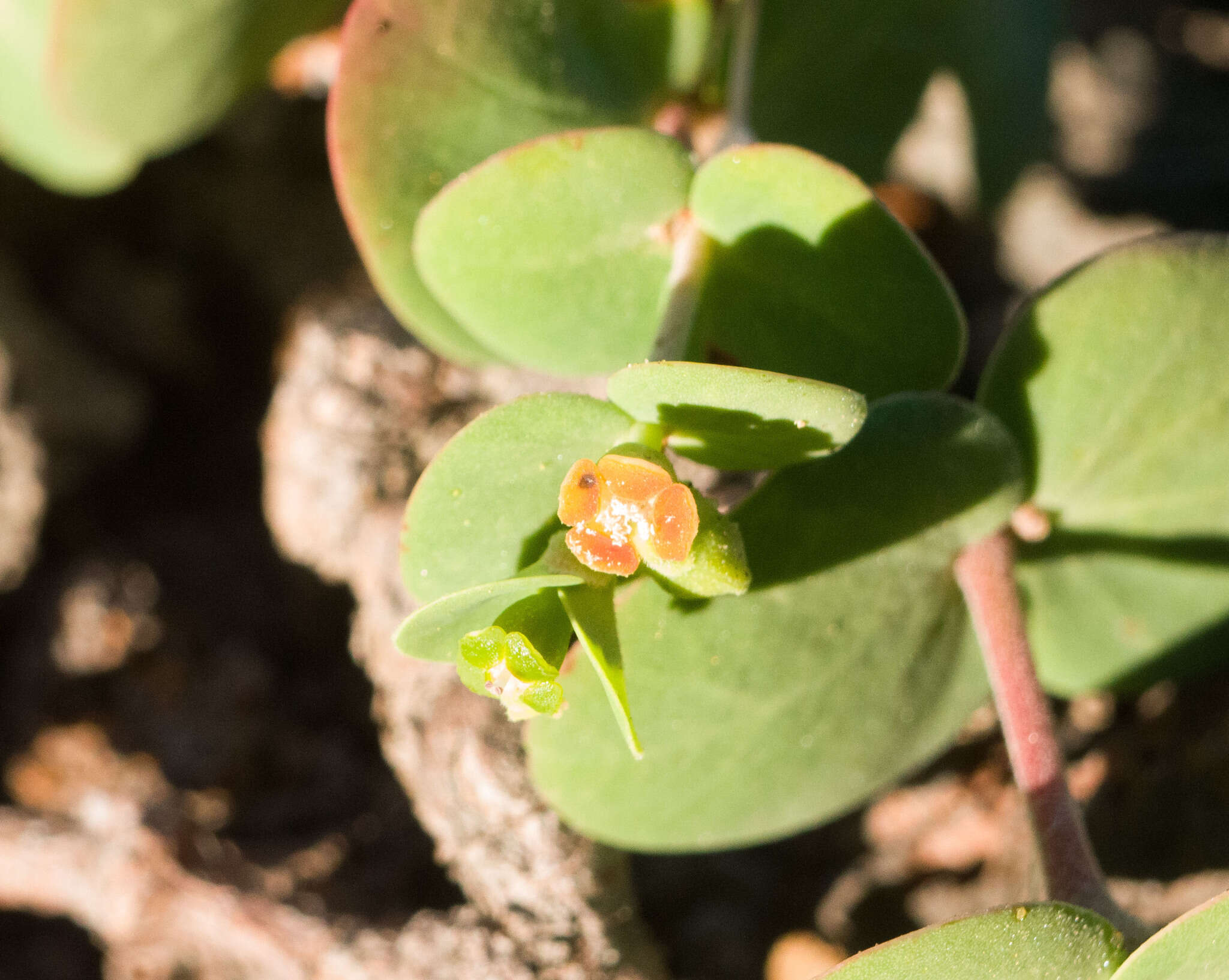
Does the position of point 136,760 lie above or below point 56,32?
below

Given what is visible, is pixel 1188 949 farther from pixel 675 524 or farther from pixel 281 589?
pixel 281 589

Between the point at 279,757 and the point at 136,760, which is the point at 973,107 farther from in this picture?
the point at 136,760

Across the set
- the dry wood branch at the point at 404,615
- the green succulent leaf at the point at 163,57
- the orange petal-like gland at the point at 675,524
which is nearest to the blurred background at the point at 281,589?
the dry wood branch at the point at 404,615

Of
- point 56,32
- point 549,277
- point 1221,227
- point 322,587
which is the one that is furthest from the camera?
point 1221,227

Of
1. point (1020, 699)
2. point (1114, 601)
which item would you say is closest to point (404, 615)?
point (1020, 699)

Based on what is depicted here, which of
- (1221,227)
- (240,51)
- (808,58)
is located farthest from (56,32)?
(1221,227)

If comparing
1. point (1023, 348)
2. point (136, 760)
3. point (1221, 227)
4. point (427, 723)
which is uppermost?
point (1023, 348)
